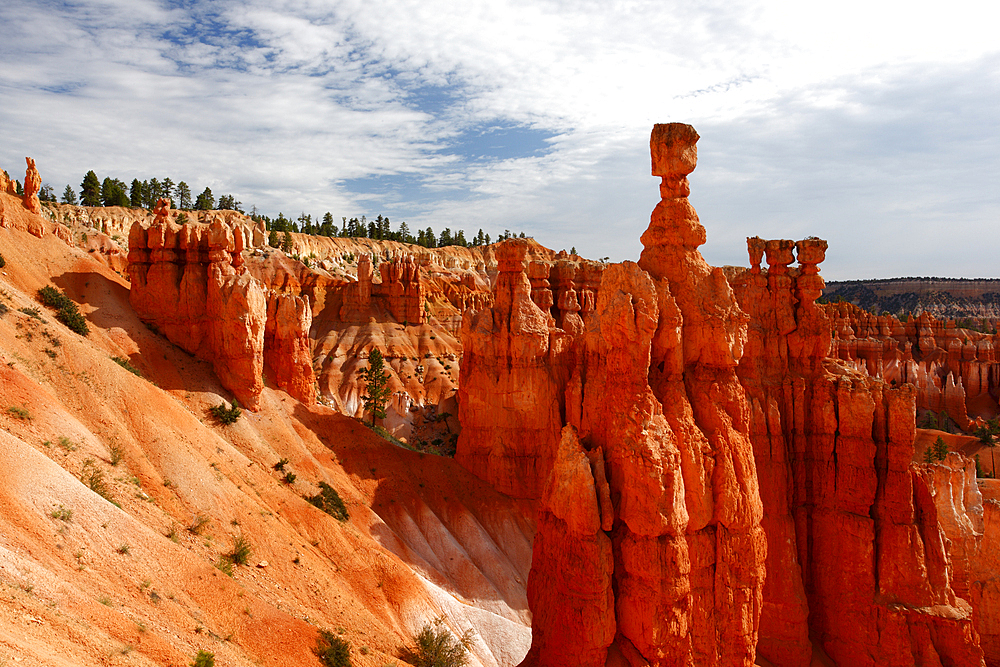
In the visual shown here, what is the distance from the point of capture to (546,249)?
458ft

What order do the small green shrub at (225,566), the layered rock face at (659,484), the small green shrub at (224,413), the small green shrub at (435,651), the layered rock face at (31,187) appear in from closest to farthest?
the layered rock face at (659,484)
the small green shrub at (225,566)
the small green shrub at (435,651)
the small green shrub at (224,413)
the layered rock face at (31,187)

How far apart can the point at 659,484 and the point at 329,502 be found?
706 inches

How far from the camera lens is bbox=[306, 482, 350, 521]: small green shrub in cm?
2747

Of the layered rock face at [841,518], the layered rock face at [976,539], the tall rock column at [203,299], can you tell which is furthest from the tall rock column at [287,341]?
the layered rock face at [976,539]

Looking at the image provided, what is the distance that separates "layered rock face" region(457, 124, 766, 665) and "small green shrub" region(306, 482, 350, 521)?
45.3ft

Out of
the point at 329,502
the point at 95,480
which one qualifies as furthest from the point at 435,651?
the point at 95,480

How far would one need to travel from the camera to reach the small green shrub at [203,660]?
1263 centimetres

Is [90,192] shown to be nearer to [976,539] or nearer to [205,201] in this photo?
[205,201]

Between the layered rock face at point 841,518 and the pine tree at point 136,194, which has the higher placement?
the pine tree at point 136,194

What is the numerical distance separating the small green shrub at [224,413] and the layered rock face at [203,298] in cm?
156

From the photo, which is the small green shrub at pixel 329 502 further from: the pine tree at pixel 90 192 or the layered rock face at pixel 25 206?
the pine tree at pixel 90 192

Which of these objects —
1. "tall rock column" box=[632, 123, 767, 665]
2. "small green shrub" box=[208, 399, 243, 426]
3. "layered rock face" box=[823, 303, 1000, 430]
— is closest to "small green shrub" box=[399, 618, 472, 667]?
"tall rock column" box=[632, 123, 767, 665]

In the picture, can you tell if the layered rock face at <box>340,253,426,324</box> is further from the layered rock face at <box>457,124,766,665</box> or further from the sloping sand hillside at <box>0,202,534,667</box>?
the layered rock face at <box>457,124,766,665</box>

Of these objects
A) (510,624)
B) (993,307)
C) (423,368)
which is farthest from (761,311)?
(993,307)
